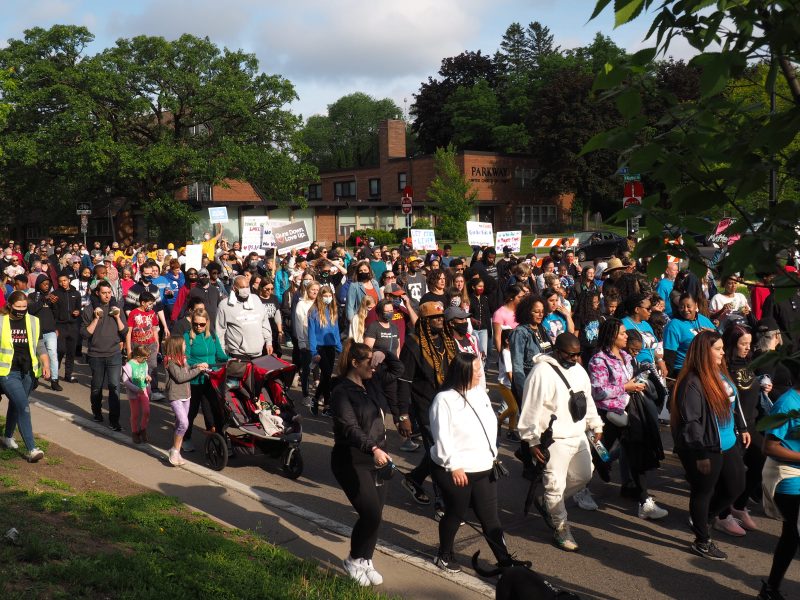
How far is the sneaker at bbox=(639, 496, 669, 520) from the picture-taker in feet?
24.6

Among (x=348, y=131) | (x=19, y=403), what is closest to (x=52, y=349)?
(x=19, y=403)

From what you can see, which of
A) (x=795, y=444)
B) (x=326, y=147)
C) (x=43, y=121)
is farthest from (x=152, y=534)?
(x=326, y=147)

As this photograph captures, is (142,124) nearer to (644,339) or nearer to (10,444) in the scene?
(10,444)

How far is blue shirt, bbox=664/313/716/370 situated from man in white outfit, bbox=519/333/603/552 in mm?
→ 2895

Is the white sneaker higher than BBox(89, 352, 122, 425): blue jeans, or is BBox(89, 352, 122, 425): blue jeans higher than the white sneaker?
BBox(89, 352, 122, 425): blue jeans

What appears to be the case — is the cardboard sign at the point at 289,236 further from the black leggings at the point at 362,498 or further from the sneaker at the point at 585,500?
the black leggings at the point at 362,498

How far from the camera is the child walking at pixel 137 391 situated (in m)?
10.3

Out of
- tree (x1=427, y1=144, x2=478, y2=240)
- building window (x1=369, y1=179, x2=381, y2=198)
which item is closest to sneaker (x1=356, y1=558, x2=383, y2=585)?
tree (x1=427, y1=144, x2=478, y2=240)

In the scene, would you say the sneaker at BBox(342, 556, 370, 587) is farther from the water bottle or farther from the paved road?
the water bottle

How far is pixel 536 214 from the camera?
6806 cm

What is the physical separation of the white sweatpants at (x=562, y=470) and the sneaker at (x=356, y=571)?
1.71 metres

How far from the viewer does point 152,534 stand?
6777mm

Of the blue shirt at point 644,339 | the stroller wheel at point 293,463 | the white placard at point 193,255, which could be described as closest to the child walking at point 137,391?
the stroller wheel at point 293,463

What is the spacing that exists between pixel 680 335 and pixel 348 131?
10868cm
